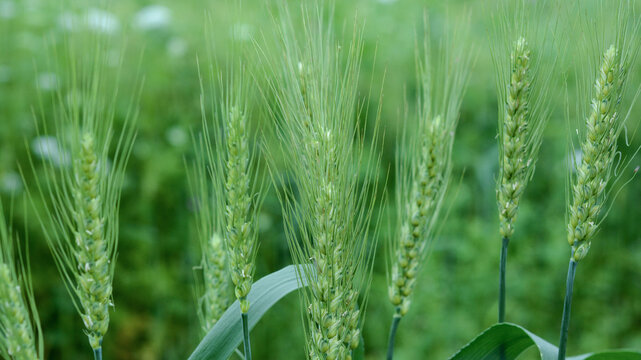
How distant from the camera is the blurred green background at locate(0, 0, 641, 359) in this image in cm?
214

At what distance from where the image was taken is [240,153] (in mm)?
622

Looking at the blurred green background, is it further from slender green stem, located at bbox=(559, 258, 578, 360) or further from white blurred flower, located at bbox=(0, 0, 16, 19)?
slender green stem, located at bbox=(559, 258, 578, 360)

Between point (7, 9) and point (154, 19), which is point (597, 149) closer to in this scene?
point (154, 19)

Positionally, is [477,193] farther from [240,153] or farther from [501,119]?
[240,153]

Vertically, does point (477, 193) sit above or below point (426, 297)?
above

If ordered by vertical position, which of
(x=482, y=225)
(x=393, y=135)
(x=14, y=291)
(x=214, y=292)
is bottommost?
(x=482, y=225)

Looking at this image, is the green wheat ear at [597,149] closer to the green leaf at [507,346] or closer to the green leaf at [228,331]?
the green leaf at [507,346]

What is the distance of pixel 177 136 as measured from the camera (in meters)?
2.14

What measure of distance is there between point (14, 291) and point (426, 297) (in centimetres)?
167

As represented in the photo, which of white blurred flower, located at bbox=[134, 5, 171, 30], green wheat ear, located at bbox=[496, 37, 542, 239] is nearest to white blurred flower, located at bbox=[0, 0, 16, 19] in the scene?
white blurred flower, located at bbox=[134, 5, 171, 30]

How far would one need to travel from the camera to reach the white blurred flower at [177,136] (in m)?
2.13

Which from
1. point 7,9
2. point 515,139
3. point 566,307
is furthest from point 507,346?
point 7,9

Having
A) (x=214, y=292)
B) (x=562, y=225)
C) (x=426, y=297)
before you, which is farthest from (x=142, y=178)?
(x=214, y=292)

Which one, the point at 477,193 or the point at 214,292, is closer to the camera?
the point at 214,292
